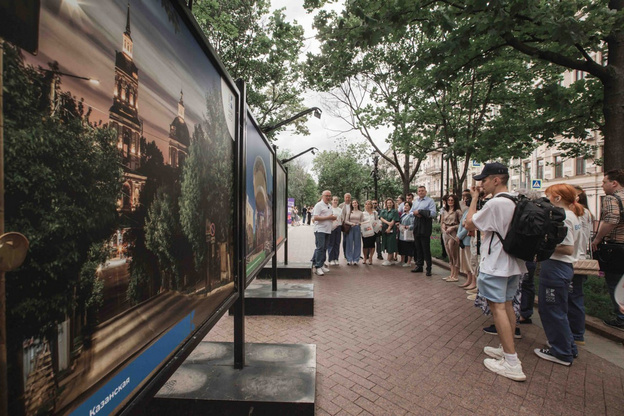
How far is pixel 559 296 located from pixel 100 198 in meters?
4.51

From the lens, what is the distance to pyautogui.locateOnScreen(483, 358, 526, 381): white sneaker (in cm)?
346

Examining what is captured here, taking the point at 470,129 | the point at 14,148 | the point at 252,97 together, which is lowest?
the point at 14,148

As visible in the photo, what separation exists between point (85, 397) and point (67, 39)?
3.00ft

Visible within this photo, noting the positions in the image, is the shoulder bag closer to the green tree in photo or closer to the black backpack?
the black backpack

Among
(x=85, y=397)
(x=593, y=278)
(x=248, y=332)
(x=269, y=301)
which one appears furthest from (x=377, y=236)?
(x=85, y=397)

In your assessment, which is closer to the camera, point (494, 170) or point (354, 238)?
point (494, 170)

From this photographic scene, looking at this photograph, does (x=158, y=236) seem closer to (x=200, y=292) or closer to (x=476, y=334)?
(x=200, y=292)

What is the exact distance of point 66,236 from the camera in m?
0.81

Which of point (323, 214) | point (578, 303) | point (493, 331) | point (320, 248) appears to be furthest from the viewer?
point (320, 248)

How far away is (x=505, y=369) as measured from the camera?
3549 mm

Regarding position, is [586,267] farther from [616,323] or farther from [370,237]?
[370,237]

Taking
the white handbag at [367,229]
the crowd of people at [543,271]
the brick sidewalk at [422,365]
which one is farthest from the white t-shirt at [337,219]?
the crowd of people at [543,271]

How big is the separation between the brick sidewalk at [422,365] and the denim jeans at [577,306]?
0.26 metres

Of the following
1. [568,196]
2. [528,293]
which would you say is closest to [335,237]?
[528,293]
